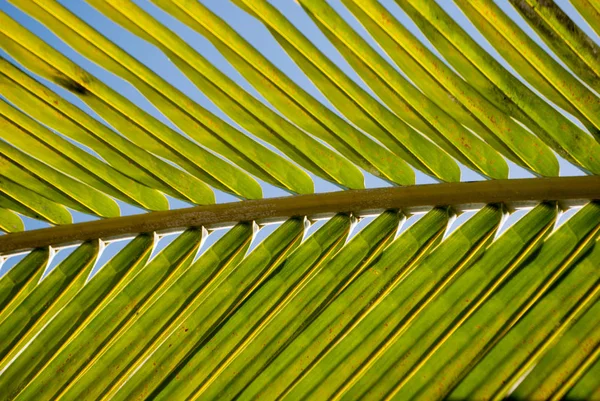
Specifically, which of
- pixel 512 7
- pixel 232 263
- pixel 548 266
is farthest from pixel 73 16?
pixel 548 266

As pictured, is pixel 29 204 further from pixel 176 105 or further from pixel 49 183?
pixel 176 105

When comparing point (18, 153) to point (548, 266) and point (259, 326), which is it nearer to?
point (259, 326)

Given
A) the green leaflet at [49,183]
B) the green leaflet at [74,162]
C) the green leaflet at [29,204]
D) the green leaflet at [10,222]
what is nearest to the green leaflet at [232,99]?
the green leaflet at [74,162]

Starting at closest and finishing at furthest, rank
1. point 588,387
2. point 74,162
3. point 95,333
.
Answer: point 588,387 < point 95,333 < point 74,162

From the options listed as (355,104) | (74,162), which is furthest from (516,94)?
(74,162)

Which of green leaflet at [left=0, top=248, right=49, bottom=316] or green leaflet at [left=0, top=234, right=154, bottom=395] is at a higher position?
green leaflet at [left=0, top=248, right=49, bottom=316]

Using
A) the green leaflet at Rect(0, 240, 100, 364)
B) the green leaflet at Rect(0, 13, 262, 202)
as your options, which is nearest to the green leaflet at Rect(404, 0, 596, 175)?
the green leaflet at Rect(0, 13, 262, 202)

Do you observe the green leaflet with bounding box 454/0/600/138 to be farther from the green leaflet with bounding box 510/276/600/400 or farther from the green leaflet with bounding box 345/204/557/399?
the green leaflet with bounding box 510/276/600/400
